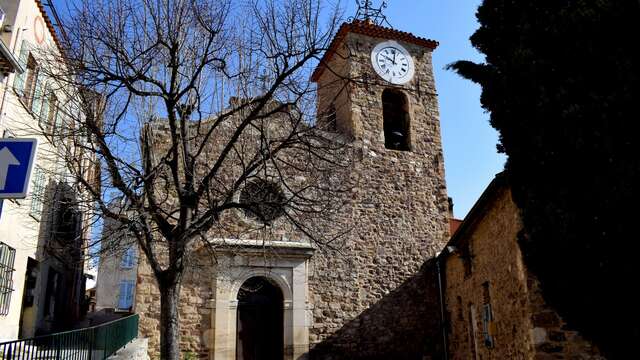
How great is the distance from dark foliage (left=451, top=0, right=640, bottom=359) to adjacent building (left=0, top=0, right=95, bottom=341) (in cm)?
634

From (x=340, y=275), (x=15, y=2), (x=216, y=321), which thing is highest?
(x=15, y=2)

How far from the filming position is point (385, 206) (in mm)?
13539

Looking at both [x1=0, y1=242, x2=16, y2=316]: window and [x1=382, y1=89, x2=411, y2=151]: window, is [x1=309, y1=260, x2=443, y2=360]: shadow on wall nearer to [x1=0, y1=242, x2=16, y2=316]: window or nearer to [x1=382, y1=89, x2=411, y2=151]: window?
[x1=382, y1=89, x2=411, y2=151]: window

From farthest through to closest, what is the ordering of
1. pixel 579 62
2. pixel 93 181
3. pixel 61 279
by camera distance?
pixel 61 279 → pixel 93 181 → pixel 579 62

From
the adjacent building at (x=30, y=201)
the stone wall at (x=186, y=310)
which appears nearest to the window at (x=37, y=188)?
the adjacent building at (x=30, y=201)

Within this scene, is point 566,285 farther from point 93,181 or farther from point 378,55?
point 378,55

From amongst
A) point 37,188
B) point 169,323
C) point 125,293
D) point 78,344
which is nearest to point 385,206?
point 169,323

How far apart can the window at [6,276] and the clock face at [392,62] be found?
9.82m

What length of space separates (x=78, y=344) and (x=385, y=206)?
8.29m

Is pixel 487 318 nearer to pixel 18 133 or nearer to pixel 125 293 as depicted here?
pixel 18 133

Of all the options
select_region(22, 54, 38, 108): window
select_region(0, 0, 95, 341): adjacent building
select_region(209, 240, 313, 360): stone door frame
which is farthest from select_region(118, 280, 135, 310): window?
select_region(22, 54, 38, 108): window

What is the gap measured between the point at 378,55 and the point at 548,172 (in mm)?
9030

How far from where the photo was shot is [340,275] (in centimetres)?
1252

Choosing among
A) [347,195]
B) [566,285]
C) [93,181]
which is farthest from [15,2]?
[566,285]
